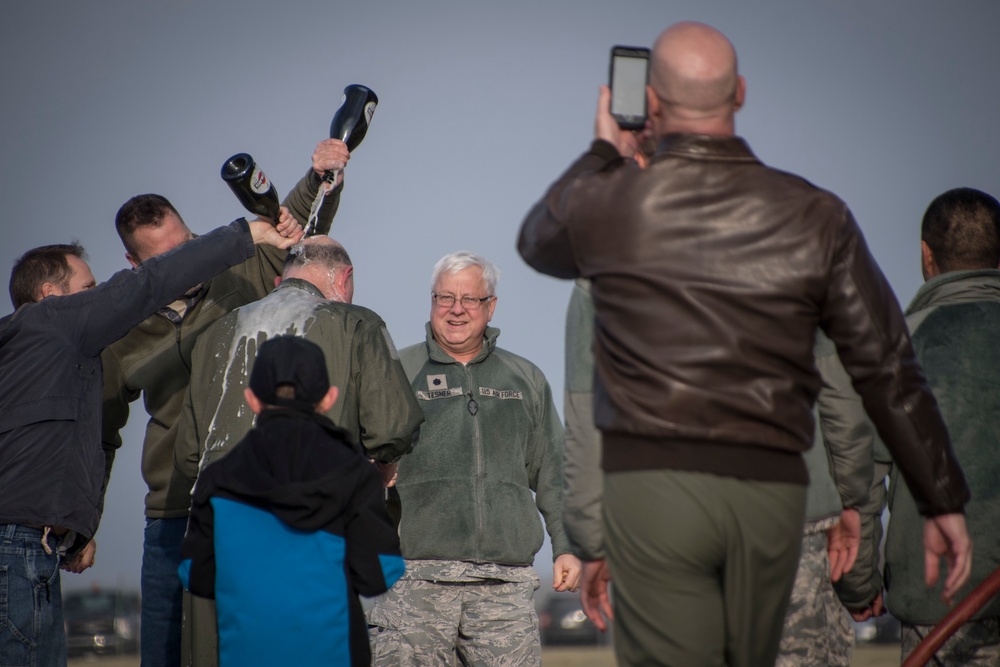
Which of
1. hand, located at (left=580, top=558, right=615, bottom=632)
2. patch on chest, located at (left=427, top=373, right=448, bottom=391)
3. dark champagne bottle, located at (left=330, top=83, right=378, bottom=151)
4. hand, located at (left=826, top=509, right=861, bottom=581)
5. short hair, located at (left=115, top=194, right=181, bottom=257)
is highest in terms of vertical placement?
dark champagne bottle, located at (left=330, top=83, right=378, bottom=151)

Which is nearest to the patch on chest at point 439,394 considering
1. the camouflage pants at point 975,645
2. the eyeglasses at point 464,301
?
the eyeglasses at point 464,301

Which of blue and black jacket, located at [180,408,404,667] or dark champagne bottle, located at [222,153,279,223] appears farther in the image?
dark champagne bottle, located at [222,153,279,223]

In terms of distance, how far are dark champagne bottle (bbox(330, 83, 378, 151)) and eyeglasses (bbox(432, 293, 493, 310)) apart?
808 mm

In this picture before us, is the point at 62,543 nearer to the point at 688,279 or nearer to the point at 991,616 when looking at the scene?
the point at 688,279

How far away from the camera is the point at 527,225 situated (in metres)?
2.70

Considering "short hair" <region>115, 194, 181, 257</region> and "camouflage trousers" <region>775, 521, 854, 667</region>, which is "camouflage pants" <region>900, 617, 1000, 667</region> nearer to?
"camouflage trousers" <region>775, 521, 854, 667</region>

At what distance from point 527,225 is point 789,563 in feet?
3.14

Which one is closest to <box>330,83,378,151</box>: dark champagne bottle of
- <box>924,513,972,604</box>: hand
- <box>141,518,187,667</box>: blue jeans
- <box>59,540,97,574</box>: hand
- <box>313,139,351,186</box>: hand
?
<box>313,139,351,186</box>: hand

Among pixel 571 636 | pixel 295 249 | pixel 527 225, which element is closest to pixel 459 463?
pixel 295 249

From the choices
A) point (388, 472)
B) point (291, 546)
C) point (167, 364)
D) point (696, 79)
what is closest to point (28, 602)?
point (291, 546)

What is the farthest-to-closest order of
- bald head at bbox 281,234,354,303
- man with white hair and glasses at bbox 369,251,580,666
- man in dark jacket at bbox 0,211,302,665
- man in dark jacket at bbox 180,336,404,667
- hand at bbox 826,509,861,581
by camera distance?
1. man with white hair and glasses at bbox 369,251,580,666
2. bald head at bbox 281,234,354,303
3. man in dark jacket at bbox 0,211,302,665
4. hand at bbox 826,509,861,581
5. man in dark jacket at bbox 180,336,404,667

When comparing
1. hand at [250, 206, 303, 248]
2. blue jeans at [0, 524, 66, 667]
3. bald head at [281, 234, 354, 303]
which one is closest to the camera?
blue jeans at [0, 524, 66, 667]

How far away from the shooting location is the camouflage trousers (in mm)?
3359

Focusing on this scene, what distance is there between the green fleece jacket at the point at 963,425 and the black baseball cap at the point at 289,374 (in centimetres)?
210
